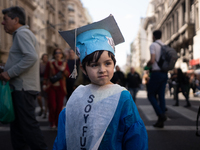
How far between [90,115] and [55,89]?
380 cm

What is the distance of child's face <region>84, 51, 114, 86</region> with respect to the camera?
5.91 ft

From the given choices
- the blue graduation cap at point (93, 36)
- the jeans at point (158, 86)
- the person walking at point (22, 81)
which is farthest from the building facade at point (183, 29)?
the blue graduation cap at point (93, 36)

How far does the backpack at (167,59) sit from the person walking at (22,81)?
9.19ft

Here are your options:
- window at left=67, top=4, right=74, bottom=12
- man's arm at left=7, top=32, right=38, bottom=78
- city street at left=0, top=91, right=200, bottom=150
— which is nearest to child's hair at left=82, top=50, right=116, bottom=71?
man's arm at left=7, top=32, right=38, bottom=78

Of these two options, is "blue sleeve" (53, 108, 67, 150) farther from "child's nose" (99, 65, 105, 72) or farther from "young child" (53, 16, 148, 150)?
"child's nose" (99, 65, 105, 72)

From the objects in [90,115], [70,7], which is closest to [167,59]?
[90,115]

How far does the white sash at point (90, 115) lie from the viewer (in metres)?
1.75

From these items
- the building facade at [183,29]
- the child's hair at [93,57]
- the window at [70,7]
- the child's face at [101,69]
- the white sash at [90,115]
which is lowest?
the white sash at [90,115]

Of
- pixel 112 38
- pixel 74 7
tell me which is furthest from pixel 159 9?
pixel 112 38

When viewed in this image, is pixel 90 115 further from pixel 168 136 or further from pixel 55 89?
pixel 55 89

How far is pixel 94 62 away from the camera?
1.81 m

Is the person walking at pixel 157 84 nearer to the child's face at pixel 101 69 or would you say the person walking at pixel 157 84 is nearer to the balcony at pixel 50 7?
the child's face at pixel 101 69

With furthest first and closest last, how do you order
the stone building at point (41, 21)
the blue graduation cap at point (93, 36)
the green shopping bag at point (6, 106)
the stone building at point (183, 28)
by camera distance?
the stone building at point (41, 21), the stone building at point (183, 28), the green shopping bag at point (6, 106), the blue graduation cap at point (93, 36)

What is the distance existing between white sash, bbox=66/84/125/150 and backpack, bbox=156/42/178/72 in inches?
137
